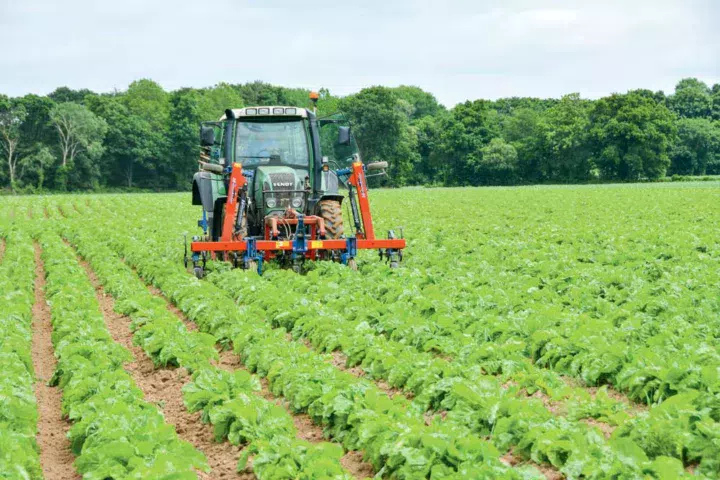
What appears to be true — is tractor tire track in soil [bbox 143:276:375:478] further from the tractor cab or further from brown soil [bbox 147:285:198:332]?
the tractor cab

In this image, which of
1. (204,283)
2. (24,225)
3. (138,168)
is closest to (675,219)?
(204,283)

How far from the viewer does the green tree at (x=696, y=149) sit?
8394 centimetres

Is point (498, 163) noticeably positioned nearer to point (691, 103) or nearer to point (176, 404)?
point (691, 103)

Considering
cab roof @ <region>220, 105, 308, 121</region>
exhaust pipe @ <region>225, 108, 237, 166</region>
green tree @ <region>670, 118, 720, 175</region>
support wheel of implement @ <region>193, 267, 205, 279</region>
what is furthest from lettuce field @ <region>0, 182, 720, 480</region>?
green tree @ <region>670, 118, 720, 175</region>

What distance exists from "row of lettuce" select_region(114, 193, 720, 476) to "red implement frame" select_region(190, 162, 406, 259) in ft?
5.57

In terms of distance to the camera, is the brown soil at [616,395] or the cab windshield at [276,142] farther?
the cab windshield at [276,142]

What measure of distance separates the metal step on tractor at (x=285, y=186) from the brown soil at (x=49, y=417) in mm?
4029

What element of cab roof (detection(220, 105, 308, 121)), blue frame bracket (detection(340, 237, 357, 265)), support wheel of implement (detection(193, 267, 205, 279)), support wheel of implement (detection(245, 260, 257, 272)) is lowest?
support wheel of implement (detection(193, 267, 205, 279))

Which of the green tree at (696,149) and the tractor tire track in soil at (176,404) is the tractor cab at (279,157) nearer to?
the tractor tire track in soil at (176,404)

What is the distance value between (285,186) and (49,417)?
26.2 ft

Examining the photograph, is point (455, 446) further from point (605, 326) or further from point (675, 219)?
point (675, 219)

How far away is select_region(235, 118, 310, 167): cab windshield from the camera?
50.3ft

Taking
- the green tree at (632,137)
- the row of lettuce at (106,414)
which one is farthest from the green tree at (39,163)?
the row of lettuce at (106,414)

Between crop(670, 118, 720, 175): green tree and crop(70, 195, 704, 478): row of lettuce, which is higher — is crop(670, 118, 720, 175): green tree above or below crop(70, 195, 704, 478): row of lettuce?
above
